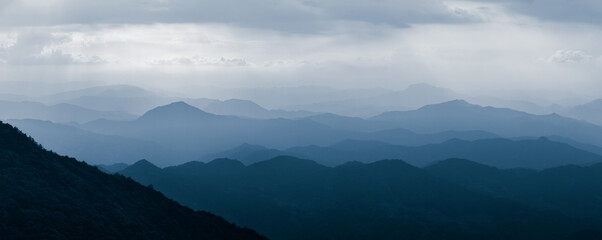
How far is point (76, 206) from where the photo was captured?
73250 mm

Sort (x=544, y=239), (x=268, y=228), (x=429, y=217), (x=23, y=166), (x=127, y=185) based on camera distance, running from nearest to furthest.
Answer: (x=23, y=166), (x=127, y=185), (x=544, y=239), (x=268, y=228), (x=429, y=217)

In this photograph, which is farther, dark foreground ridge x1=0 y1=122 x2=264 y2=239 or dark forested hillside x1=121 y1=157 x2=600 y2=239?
dark forested hillside x1=121 y1=157 x2=600 y2=239

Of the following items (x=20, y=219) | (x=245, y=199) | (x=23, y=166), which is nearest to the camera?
(x=20, y=219)

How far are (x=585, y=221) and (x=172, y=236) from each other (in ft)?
413

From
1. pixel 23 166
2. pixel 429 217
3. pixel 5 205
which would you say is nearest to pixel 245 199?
pixel 429 217

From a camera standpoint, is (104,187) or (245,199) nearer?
(104,187)

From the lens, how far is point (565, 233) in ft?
494

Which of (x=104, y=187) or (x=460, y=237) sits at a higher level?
(x=104, y=187)

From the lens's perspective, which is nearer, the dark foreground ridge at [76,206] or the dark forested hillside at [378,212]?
the dark foreground ridge at [76,206]

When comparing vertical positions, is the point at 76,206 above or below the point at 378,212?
above

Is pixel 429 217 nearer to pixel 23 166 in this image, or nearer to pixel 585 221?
pixel 585 221

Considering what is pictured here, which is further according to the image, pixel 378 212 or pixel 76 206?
pixel 378 212

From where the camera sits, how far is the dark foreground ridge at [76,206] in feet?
211

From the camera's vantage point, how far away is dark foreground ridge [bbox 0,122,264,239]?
211 ft
